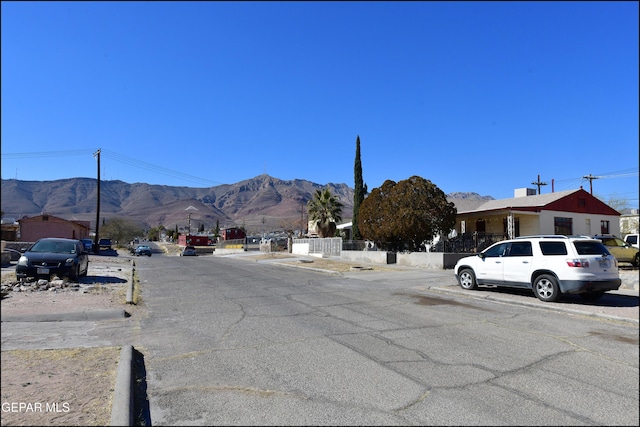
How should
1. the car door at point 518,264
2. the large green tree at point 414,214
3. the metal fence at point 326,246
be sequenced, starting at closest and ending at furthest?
1. the car door at point 518,264
2. the large green tree at point 414,214
3. the metal fence at point 326,246

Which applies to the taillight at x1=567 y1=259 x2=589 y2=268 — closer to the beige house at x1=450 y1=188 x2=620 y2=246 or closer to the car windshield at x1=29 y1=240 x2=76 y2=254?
the car windshield at x1=29 y1=240 x2=76 y2=254

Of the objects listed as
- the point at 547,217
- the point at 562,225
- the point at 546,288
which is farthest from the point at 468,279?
the point at 562,225

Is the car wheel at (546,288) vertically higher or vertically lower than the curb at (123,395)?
higher

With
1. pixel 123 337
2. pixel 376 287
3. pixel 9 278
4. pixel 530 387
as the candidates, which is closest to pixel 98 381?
pixel 123 337

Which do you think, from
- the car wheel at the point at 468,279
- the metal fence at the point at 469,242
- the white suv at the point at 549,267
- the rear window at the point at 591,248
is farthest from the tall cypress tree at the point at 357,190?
the rear window at the point at 591,248

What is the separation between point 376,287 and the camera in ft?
47.9

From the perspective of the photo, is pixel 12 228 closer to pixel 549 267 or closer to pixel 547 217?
pixel 547 217

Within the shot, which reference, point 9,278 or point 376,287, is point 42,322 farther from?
point 376,287

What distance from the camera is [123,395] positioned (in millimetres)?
4145

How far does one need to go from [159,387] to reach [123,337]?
279cm

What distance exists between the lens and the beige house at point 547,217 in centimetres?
2872

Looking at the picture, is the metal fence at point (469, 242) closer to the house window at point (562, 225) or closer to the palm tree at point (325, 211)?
the house window at point (562, 225)

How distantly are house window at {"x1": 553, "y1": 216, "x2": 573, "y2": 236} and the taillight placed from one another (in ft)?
74.2

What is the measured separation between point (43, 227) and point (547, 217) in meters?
50.7
